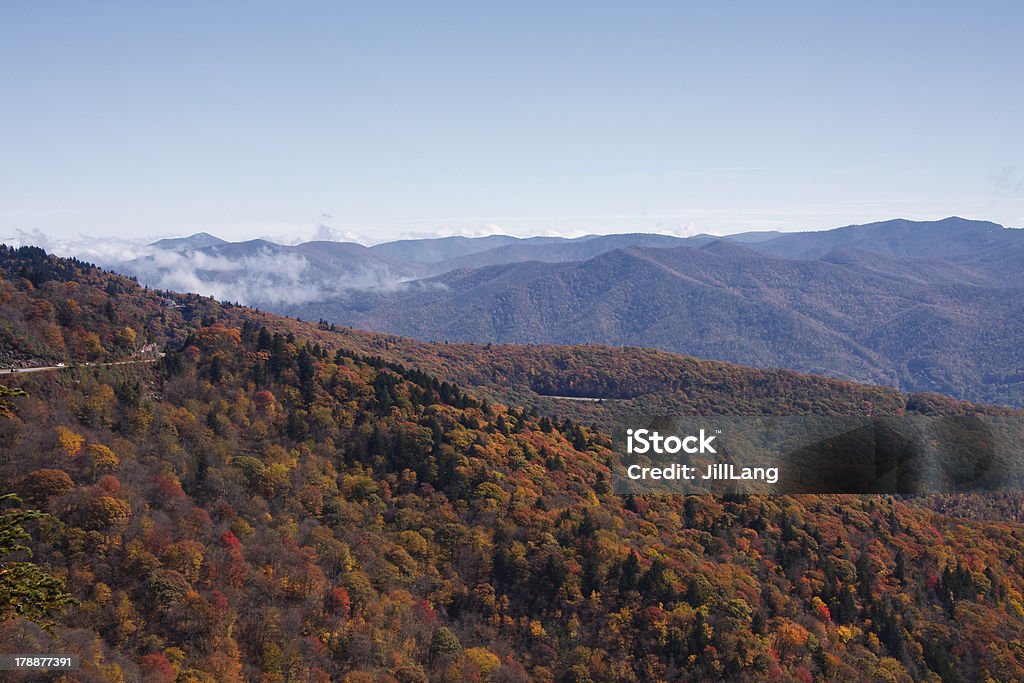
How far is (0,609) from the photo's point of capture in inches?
742

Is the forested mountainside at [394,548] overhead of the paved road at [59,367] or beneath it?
beneath

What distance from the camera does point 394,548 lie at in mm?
59844

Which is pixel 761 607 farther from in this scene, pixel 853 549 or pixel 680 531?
pixel 853 549

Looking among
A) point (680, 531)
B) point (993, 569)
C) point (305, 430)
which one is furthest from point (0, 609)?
point (993, 569)

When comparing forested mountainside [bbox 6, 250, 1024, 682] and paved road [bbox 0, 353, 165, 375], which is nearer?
forested mountainside [bbox 6, 250, 1024, 682]

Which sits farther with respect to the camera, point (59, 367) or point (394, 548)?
point (59, 367)

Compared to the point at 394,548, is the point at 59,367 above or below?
above

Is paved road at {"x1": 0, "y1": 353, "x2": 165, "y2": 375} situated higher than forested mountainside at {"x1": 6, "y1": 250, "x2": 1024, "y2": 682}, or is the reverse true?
paved road at {"x1": 0, "y1": 353, "x2": 165, "y2": 375}

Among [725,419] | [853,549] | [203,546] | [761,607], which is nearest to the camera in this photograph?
[203,546]

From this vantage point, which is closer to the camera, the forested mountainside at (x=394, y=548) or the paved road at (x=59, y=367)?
the forested mountainside at (x=394, y=548)

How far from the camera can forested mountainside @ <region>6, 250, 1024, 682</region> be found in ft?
148

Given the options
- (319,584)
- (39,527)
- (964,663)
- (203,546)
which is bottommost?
(964,663)

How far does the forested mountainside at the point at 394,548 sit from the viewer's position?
45.0m

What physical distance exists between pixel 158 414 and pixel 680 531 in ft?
181
